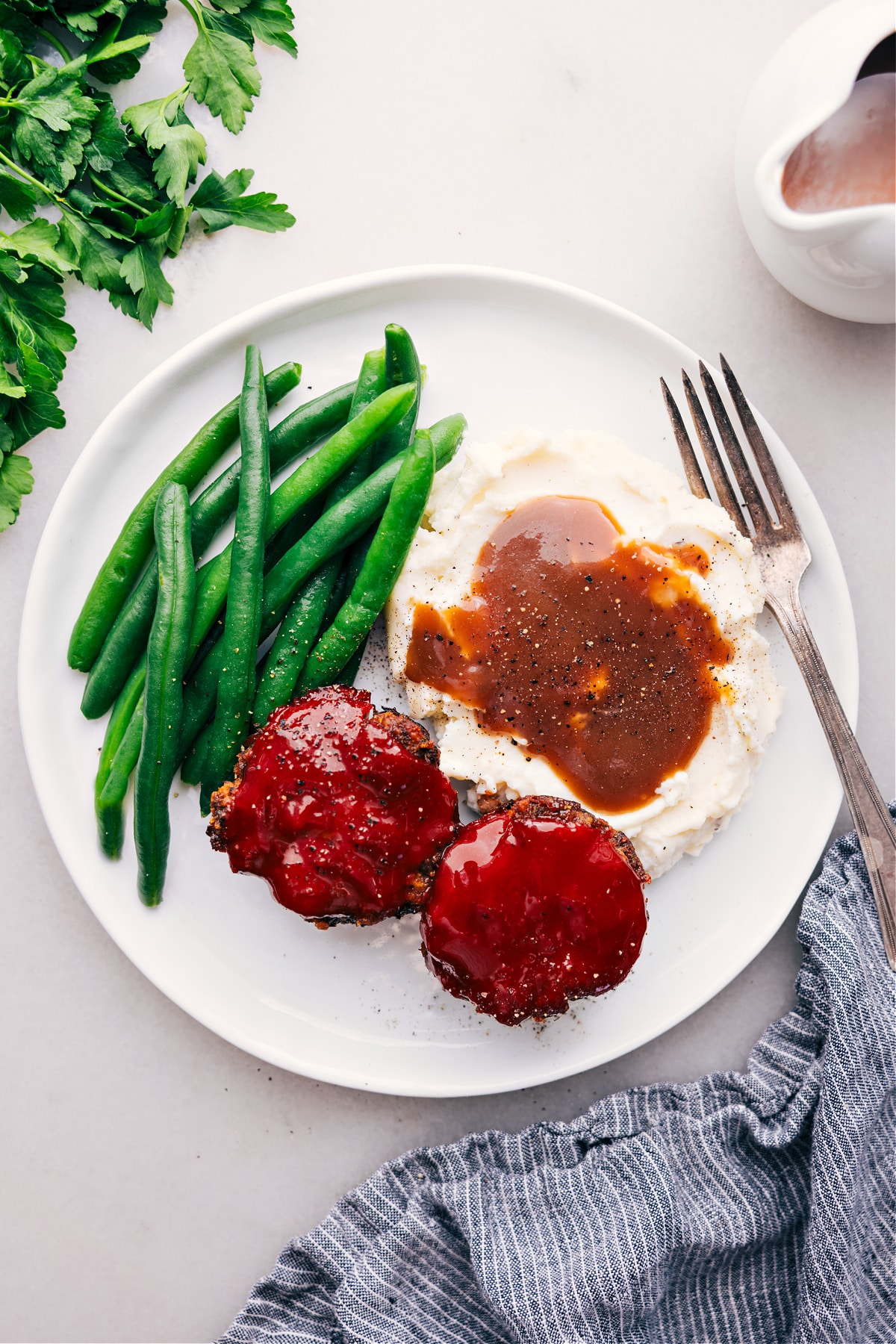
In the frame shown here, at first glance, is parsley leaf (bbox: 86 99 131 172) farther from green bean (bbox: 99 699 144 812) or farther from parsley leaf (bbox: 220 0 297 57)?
green bean (bbox: 99 699 144 812)

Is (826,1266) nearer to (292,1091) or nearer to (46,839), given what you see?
(292,1091)

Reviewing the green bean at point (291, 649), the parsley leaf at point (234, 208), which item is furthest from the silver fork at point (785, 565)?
the parsley leaf at point (234, 208)

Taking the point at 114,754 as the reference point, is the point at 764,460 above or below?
above

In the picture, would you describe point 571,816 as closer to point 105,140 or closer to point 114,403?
point 114,403

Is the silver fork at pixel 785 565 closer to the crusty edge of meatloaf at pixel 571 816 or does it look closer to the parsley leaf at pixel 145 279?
the crusty edge of meatloaf at pixel 571 816

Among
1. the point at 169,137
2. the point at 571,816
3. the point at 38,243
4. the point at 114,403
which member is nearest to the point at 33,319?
the point at 38,243

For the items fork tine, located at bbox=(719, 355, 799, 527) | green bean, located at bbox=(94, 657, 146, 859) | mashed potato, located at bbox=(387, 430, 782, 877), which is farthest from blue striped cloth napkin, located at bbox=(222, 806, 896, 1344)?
green bean, located at bbox=(94, 657, 146, 859)
